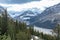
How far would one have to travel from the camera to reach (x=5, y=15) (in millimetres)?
47844

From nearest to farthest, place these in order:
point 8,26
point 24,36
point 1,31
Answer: point 1,31 < point 8,26 < point 24,36

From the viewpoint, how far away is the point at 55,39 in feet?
236

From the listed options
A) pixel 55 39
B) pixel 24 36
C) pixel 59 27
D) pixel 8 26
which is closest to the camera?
pixel 8 26

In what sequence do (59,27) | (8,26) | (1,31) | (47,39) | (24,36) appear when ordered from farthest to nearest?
(47,39)
(59,27)
(24,36)
(8,26)
(1,31)

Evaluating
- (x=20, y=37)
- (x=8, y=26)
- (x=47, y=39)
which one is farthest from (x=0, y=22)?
(x=47, y=39)

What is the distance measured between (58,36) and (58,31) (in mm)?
1912

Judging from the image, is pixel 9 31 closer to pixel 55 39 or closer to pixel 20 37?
pixel 20 37

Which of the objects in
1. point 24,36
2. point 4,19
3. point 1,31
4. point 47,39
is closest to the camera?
point 1,31

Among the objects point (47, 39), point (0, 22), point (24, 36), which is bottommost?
point (47, 39)

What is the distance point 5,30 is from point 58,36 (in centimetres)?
2865

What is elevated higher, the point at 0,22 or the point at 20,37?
the point at 0,22

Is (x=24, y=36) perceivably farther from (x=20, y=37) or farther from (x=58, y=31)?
(x=58, y=31)

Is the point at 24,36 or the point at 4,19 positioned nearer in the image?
the point at 4,19

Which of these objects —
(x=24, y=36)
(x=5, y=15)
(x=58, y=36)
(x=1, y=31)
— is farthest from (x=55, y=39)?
(x=1, y=31)
